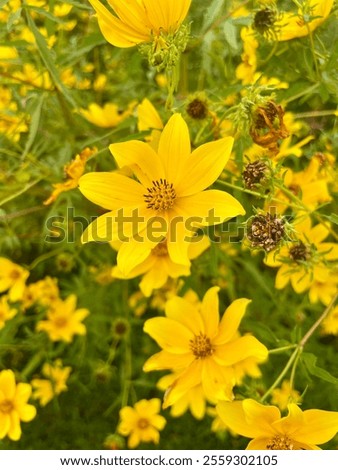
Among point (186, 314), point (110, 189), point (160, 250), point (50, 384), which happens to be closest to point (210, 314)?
point (186, 314)

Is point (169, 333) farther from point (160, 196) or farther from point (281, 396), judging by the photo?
point (281, 396)

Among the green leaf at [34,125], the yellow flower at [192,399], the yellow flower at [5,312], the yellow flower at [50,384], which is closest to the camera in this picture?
the green leaf at [34,125]

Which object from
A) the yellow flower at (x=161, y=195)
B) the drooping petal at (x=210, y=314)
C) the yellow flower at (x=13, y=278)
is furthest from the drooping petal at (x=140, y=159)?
the yellow flower at (x=13, y=278)

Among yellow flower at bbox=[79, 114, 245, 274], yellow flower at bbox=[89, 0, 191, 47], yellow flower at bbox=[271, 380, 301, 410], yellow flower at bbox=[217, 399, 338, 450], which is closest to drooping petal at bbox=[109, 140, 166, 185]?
yellow flower at bbox=[79, 114, 245, 274]

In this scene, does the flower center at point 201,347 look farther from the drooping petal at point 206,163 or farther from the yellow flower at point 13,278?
the yellow flower at point 13,278
